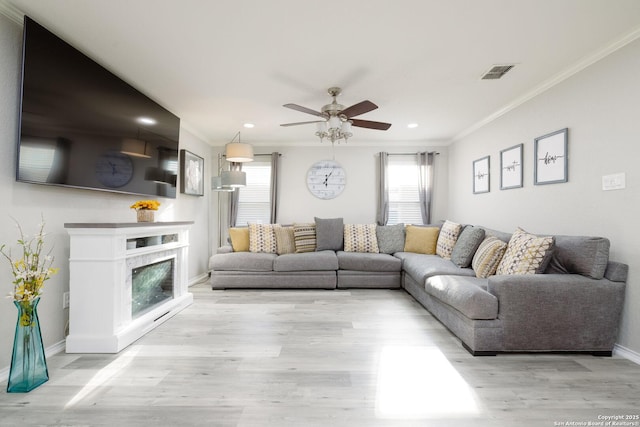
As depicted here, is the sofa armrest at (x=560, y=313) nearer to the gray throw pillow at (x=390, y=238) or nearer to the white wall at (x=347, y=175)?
the gray throw pillow at (x=390, y=238)

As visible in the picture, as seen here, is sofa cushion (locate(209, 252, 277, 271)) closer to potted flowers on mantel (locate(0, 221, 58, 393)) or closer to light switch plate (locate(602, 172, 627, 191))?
potted flowers on mantel (locate(0, 221, 58, 393))

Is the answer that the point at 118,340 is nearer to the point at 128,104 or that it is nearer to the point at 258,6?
the point at 128,104

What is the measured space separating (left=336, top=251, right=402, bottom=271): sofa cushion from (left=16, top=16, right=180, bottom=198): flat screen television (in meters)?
2.71

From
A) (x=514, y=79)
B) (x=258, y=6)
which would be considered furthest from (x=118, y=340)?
(x=514, y=79)

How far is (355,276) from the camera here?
4.46 meters

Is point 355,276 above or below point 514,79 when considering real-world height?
below

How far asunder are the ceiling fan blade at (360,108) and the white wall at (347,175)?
2.53m

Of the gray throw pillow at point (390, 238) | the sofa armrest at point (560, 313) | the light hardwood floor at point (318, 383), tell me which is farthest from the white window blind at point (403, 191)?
the sofa armrest at point (560, 313)

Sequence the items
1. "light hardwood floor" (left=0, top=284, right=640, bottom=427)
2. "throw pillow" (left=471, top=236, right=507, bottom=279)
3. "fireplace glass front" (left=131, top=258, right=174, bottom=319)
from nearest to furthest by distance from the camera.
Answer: "light hardwood floor" (left=0, top=284, right=640, bottom=427) < "fireplace glass front" (left=131, top=258, right=174, bottom=319) < "throw pillow" (left=471, top=236, right=507, bottom=279)

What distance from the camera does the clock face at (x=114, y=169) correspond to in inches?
102

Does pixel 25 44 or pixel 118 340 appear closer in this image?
pixel 25 44

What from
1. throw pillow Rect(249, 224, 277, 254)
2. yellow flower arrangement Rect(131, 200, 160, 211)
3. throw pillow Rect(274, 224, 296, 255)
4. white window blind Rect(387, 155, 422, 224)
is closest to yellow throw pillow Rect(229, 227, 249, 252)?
throw pillow Rect(249, 224, 277, 254)

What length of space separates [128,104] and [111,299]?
1893 millimetres

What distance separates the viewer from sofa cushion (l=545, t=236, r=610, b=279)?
7.52ft
